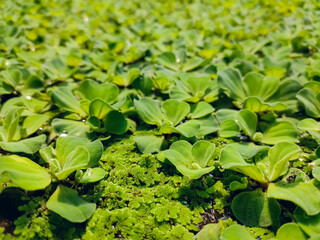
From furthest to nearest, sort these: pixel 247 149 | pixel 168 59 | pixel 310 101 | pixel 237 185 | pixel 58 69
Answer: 1. pixel 168 59
2. pixel 58 69
3. pixel 310 101
4. pixel 247 149
5. pixel 237 185

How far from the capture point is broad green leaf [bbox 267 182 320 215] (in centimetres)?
123

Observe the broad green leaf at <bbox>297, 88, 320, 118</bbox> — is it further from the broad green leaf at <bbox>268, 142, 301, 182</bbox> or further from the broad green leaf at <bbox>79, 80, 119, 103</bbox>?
the broad green leaf at <bbox>79, 80, 119, 103</bbox>

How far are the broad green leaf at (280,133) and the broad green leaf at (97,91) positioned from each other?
1.04 meters

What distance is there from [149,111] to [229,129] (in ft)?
1.73

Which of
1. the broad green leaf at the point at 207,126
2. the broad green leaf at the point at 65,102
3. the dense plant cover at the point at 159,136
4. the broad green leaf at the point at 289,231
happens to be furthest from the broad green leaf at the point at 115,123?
the broad green leaf at the point at 289,231

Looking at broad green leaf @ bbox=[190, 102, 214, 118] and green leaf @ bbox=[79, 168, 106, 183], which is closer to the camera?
green leaf @ bbox=[79, 168, 106, 183]

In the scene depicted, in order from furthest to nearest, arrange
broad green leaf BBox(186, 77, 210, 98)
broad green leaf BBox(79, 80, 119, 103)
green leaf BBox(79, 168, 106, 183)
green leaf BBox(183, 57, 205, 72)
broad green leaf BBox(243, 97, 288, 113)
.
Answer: green leaf BBox(183, 57, 205, 72), broad green leaf BBox(186, 77, 210, 98), broad green leaf BBox(79, 80, 119, 103), broad green leaf BBox(243, 97, 288, 113), green leaf BBox(79, 168, 106, 183)

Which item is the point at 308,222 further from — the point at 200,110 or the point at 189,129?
the point at 200,110

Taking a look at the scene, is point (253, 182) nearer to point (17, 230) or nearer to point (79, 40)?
point (17, 230)

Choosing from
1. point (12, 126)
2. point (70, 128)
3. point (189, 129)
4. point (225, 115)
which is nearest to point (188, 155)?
point (189, 129)

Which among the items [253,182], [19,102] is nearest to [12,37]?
[19,102]

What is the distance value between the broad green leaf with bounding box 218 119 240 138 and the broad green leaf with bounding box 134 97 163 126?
1.31 ft

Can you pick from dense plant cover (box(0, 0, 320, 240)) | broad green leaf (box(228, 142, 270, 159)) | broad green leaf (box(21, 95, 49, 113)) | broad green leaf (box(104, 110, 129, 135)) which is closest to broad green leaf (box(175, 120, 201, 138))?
dense plant cover (box(0, 0, 320, 240))

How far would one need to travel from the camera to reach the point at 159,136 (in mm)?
1835
